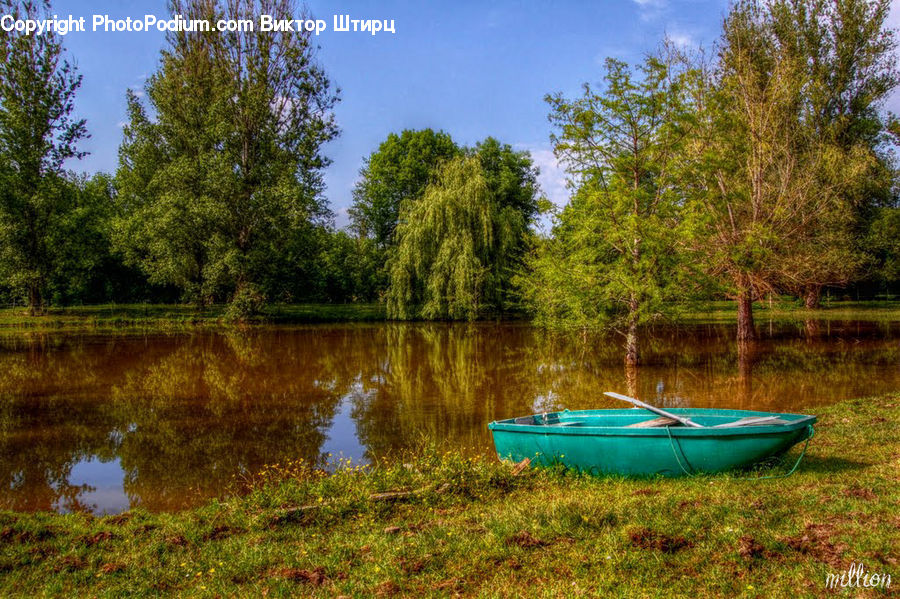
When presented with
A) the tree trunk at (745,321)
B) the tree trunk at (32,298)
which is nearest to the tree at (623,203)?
the tree trunk at (745,321)

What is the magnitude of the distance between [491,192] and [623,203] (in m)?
19.1

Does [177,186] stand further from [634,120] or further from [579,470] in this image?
[579,470]

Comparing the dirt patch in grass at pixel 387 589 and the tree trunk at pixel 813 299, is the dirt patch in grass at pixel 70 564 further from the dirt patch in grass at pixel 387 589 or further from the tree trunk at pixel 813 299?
the tree trunk at pixel 813 299

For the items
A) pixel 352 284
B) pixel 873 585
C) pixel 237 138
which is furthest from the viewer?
pixel 352 284

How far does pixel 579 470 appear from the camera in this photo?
7.15 metres

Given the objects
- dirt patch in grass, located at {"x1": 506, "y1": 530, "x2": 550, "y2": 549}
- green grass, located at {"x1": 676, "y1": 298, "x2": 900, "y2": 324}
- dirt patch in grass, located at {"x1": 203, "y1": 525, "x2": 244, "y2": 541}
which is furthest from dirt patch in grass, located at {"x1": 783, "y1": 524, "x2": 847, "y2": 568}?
green grass, located at {"x1": 676, "y1": 298, "x2": 900, "y2": 324}

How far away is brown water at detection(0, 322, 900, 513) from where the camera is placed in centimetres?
884

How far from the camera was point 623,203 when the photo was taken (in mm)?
17141

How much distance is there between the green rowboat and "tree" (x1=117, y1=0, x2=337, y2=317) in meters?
28.7

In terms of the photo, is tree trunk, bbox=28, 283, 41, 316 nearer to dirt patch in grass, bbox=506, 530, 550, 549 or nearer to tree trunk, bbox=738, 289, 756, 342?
tree trunk, bbox=738, 289, 756, 342

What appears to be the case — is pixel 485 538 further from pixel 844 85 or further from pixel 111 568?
pixel 844 85

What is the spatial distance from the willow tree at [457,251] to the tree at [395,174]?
9.68 metres

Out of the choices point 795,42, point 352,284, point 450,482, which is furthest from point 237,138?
point 450,482

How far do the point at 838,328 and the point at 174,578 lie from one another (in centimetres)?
3285
